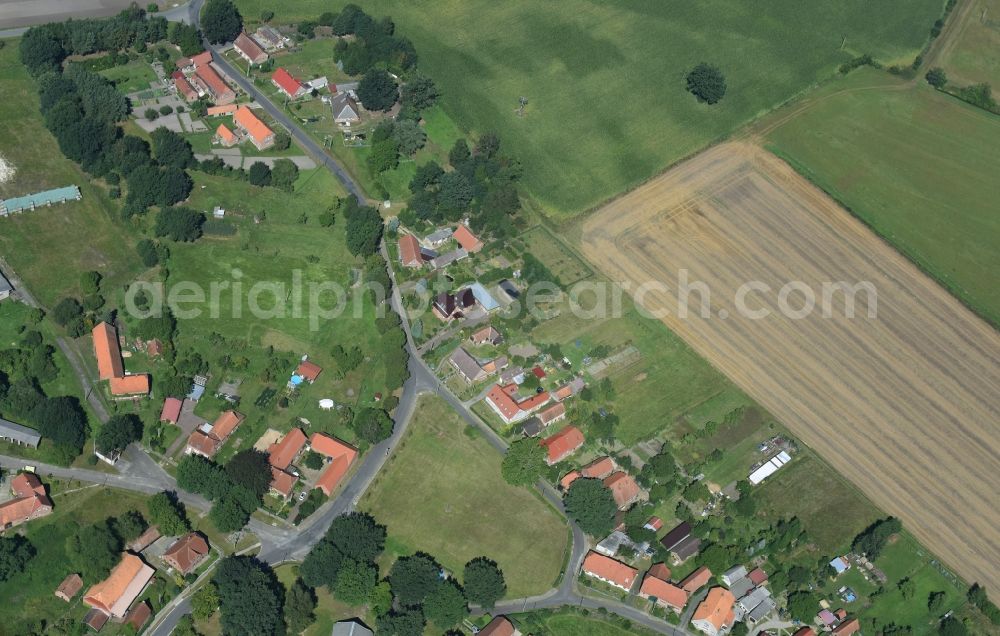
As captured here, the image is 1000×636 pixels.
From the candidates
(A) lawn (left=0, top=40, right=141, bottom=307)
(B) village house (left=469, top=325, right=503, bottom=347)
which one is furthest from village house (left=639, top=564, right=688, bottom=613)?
(A) lawn (left=0, top=40, right=141, bottom=307)

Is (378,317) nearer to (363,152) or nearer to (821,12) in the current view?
(363,152)

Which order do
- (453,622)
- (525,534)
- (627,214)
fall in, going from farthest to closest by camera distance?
(627,214) < (525,534) < (453,622)

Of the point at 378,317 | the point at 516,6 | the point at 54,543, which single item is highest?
the point at 516,6

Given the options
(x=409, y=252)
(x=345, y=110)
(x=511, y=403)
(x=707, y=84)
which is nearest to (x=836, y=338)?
(x=511, y=403)

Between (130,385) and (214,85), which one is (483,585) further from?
(214,85)

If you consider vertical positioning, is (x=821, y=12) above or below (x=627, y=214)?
above

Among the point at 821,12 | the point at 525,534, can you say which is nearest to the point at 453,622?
the point at 525,534

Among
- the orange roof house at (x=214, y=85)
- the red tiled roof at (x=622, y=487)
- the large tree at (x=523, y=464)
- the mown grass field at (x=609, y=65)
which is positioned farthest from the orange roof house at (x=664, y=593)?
the orange roof house at (x=214, y=85)

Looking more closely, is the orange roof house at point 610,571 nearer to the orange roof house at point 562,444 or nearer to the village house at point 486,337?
the orange roof house at point 562,444
